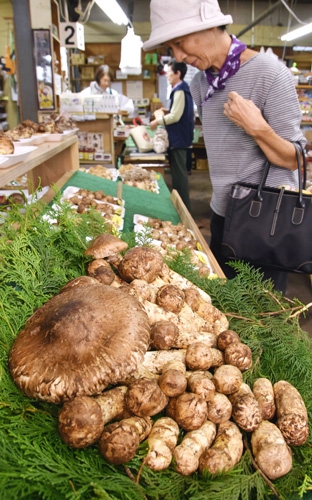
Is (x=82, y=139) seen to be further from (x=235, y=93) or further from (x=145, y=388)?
(x=145, y=388)

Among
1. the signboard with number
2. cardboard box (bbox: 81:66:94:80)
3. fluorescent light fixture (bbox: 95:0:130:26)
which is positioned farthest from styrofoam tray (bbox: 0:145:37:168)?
cardboard box (bbox: 81:66:94:80)

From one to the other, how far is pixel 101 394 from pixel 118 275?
1.81 feet

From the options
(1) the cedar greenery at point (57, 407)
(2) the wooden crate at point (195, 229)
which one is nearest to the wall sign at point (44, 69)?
(2) the wooden crate at point (195, 229)

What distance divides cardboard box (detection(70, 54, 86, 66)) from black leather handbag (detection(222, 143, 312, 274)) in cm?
1192

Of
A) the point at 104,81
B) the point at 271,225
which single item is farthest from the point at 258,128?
the point at 104,81

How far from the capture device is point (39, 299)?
1.33 meters

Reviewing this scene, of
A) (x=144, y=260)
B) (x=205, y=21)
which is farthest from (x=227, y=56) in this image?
(x=144, y=260)

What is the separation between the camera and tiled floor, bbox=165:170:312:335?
4.41 m

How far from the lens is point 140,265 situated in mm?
1393

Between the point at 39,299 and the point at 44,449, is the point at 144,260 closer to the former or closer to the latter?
the point at 39,299

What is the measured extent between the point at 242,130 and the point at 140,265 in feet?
4.01

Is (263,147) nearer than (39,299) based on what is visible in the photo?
No

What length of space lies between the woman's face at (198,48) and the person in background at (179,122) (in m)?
3.85

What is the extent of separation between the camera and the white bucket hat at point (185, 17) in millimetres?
1992
